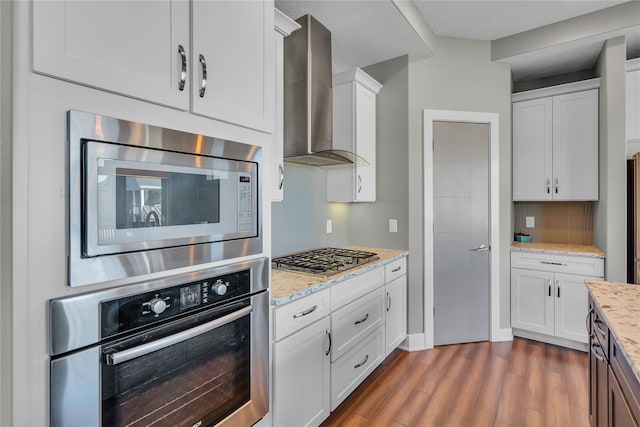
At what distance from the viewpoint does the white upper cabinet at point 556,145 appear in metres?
3.13

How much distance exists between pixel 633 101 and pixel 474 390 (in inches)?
111

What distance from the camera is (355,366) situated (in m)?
2.29

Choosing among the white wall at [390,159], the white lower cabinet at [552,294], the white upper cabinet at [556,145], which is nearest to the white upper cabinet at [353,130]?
the white wall at [390,159]

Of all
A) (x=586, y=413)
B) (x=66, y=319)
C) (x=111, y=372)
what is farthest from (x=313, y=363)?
(x=586, y=413)

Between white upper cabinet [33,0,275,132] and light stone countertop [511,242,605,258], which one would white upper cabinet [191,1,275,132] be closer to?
white upper cabinet [33,0,275,132]

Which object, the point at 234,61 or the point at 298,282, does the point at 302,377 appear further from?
the point at 234,61

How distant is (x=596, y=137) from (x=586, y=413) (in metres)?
2.34

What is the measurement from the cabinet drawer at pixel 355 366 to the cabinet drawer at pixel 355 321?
0.19 ft

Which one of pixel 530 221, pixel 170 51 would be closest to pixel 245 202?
pixel 170 51

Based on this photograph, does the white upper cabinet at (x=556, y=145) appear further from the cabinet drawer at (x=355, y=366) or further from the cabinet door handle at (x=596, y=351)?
the cabinet drawer at (x=355, y=366)

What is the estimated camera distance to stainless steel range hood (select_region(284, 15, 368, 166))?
224 centimetres

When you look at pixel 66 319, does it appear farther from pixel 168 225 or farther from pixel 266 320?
pixel 266 320

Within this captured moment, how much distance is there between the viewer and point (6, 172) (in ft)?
2.60

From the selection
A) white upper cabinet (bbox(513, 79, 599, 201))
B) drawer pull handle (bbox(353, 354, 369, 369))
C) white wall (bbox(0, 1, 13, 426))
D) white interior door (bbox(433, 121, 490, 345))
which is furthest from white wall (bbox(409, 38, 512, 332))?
white wall (bbox(0, 1, 13, 426))
